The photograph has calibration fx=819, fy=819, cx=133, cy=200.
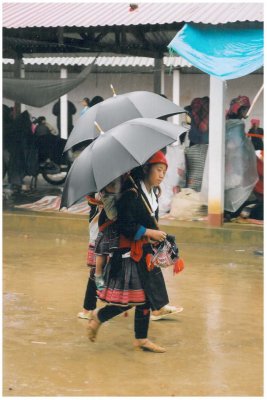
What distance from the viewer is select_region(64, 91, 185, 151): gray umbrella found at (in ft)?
19.2

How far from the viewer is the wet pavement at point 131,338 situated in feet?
15.8

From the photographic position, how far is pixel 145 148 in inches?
204

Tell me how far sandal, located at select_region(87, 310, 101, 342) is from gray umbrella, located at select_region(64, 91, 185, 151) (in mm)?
1206

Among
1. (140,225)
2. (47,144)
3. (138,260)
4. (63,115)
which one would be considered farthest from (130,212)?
(63,115)

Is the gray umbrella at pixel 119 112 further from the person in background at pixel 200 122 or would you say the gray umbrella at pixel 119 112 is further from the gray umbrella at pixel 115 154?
the person in background at pixel 200 122

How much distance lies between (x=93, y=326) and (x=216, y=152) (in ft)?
16.1

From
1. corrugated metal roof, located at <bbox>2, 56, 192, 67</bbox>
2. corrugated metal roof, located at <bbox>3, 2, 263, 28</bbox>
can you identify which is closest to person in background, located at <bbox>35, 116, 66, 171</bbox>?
corrugated metal roof, located at <bbox>3, 2, 263, 28</bbox>

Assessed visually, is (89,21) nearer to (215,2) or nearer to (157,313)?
(215,2)

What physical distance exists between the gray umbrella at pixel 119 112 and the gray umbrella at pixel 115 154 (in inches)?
17.0

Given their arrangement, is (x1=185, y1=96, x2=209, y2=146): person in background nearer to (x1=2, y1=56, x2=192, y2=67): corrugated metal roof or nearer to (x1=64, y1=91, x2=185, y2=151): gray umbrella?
(x1=2, y1=56, x2=192, y2=67): corrugated metal roof

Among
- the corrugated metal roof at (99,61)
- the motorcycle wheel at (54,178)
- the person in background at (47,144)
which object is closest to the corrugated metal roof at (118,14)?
the person in background at (47,144)

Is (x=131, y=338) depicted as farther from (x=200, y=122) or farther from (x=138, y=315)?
(x=200, y=122)

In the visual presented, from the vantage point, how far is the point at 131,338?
19.3 feet

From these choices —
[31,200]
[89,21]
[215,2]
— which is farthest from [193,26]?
[31,200]
